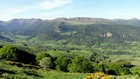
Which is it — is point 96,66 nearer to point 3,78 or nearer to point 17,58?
point 17,58

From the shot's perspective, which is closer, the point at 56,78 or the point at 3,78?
the point at 3,78

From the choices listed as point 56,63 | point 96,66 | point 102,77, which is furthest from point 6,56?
point 102,77

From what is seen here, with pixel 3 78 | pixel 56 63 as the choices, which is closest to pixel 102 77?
pixel 3 78

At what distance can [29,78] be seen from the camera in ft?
197

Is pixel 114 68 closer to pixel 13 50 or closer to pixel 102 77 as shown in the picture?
pixel 13 50

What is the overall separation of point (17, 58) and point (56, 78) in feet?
214

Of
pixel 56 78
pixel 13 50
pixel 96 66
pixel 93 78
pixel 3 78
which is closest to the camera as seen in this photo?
pixel 3 78

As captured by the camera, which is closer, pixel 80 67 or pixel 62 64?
pixel 80 67

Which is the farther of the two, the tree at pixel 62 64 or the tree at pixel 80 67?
the tree at pixel 62 64

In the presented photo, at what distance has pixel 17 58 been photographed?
429ft

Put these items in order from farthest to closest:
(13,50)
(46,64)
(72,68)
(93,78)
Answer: (13,50) < (72,68) < (46,64) < (93,78)

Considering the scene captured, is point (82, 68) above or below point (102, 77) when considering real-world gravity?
below

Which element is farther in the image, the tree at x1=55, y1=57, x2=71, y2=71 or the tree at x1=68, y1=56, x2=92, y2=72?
the tree at x1=55, y1=57, x2=71, y2=71

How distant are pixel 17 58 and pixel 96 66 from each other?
135 ft
